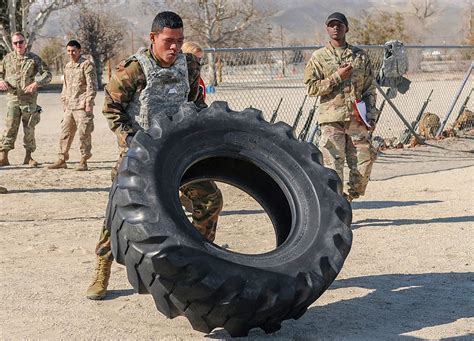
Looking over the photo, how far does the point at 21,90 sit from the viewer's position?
37.0ft

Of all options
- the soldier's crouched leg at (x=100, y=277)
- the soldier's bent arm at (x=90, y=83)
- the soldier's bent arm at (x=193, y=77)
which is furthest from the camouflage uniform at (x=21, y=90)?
the soldier's crouched leg at (x=100, y=277)

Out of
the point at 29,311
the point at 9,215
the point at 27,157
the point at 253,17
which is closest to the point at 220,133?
the point at 29,311

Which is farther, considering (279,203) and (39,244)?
(39,244)

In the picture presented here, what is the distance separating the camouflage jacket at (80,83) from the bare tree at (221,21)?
3355 cm

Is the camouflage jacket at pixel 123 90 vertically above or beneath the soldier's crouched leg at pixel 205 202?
above

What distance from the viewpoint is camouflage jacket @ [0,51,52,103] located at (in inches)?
437

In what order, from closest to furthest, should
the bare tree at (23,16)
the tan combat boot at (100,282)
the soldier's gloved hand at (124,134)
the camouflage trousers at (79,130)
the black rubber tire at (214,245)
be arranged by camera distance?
1. the black rubber tire at (214,245)
2. the soldier's gloved hand at (124,134)
3. the tan combat boot at (100,282)
4. the camouflage trousers at (79,130)
5. the bare tree at (23,16)

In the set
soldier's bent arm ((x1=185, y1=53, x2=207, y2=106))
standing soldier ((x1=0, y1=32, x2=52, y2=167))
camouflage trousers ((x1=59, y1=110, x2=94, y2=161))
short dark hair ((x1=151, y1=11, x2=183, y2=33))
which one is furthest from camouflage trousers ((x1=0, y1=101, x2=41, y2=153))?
short dark hair ((x1=151, y1=11, x2=183, y2=33))

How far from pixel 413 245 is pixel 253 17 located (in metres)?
41.3

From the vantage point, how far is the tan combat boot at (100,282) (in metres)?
5.46

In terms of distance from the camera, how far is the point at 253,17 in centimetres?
4741

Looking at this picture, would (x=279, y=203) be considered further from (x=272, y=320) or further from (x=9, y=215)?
(x=9, y=215)

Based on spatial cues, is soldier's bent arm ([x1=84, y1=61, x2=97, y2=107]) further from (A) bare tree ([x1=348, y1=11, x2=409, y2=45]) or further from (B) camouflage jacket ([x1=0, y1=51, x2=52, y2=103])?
(A) bare tree ([x1=348, y1=11, x2=409, y2=45])

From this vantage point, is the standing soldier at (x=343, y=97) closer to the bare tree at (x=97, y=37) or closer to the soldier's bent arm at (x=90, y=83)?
the soldier's bent arm at (x=90, y=83)
